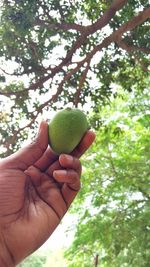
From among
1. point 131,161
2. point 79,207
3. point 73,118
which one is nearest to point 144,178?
point 131,161

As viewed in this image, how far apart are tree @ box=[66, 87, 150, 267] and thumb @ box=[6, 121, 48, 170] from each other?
4.84 m

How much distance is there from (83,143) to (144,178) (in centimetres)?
534

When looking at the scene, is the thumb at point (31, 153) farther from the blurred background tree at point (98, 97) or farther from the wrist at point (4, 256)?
the blurred background tree at point (98, 97)

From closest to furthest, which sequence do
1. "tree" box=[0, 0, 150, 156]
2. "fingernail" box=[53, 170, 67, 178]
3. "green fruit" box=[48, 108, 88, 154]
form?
"fingernail" box=[53, 170, 67, 178] → "green fruit" box=[48, 108, 88, 154] → "tree" box=[0, 0, 150, 156]

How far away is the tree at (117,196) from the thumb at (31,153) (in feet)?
15.9

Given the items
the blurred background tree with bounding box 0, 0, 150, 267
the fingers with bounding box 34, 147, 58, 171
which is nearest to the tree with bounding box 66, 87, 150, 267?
the blurred background tree with bounding box 0, 0, 150, 267

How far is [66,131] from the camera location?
2.01 m

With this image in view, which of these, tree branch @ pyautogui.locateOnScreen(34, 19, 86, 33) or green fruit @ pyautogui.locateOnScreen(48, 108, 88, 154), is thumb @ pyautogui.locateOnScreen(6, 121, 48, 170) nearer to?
green fruit @ pyautogui.locateOnScreen(48, 108, 88, 154)

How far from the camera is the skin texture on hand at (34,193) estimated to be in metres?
1.90

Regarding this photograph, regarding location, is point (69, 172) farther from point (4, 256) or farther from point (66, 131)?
point (4, 256)

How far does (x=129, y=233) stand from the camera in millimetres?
7023

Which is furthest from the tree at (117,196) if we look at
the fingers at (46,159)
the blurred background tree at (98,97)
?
the fingers at (46,159)

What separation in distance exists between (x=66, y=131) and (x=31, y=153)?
0.60 feet

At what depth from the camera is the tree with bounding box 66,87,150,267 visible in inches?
272
